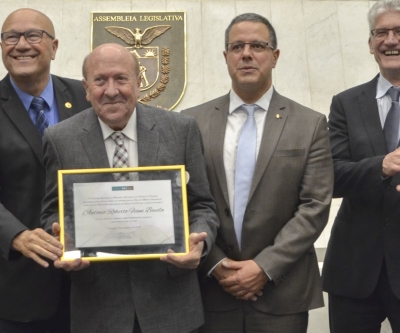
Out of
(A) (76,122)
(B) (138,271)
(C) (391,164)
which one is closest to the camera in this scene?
(B) (138,271)

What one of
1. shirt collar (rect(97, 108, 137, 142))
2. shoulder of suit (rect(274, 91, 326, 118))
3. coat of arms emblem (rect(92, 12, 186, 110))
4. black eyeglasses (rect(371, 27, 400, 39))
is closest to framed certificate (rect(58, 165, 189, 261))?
shirt collar (rect(97, 108, 137, 142))

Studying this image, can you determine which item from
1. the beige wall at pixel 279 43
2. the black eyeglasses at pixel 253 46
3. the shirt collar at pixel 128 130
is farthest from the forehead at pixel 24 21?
the beige wall at pixel 279 43

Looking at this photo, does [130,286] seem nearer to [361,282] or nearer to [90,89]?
[90,89]

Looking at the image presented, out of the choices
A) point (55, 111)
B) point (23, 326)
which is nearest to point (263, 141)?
point (55, 111)

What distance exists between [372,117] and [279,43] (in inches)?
132

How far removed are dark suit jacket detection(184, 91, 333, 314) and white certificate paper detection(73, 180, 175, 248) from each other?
0.59 m

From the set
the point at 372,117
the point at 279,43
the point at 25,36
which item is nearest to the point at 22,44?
the point at 25,36

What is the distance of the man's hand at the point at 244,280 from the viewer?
12.2ft

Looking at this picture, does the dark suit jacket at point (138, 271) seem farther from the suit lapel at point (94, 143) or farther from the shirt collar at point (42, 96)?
the shirt collar at point (42, 96)

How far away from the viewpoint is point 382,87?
419 centimetres

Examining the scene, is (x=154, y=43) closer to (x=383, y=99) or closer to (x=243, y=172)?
(x=383, y=99)

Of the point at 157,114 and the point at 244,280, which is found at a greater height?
the point at 157,114

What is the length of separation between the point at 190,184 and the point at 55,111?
0.92m

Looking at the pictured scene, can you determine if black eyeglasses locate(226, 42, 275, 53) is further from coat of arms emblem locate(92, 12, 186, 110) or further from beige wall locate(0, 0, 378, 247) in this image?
beige wall locate(0, 0, 378, 247)
